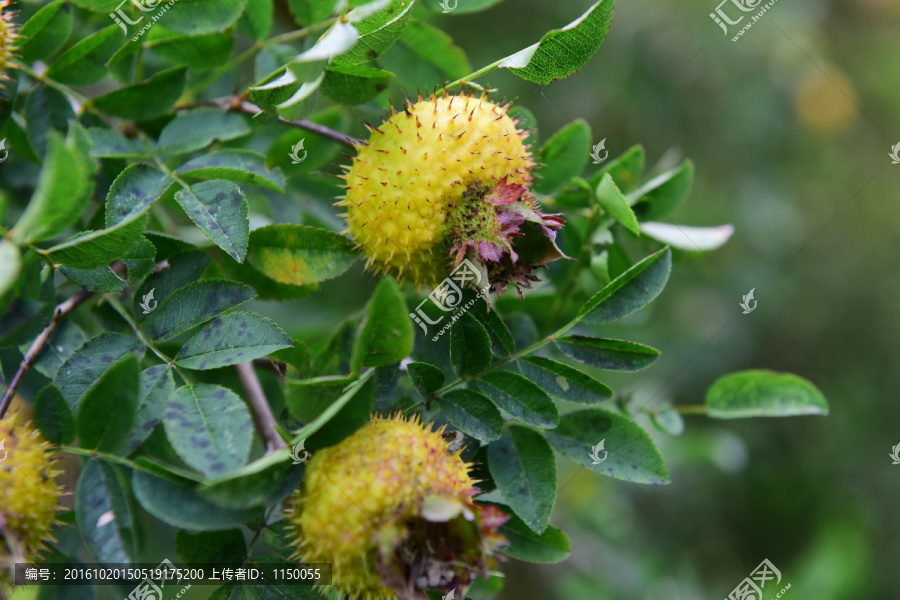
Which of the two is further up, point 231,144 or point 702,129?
point 702,129

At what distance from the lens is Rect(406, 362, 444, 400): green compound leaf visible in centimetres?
158

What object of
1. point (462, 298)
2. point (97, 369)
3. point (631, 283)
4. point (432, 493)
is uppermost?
point (631, 283)

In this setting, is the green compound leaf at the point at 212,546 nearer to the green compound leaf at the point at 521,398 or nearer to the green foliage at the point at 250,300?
the green foliage at the point at 250,300

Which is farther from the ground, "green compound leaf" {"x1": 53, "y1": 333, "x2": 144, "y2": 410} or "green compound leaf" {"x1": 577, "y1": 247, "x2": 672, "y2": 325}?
"green compound leaf" {"x1": 577, "y1": 247, "x2": 672, "y2": 325}

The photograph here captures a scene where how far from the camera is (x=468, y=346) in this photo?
1669mm

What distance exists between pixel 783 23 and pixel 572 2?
53.5 inches

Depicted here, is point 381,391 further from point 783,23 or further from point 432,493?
point 783,23

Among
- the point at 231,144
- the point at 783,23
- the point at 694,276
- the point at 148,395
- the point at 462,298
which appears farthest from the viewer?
the point at 694,276

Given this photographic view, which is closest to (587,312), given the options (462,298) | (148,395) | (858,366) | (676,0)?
(462,298)

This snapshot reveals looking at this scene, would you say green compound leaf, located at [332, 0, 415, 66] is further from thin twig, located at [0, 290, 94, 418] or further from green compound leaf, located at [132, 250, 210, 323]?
thin twig, located at [0, 290, 94, 418]

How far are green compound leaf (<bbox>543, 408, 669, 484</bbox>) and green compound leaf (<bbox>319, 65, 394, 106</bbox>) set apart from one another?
973 mm

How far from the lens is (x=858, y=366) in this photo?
16.5 feet

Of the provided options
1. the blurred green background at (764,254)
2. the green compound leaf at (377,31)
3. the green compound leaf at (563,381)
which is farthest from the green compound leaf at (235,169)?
the blurred green background at (764,254)

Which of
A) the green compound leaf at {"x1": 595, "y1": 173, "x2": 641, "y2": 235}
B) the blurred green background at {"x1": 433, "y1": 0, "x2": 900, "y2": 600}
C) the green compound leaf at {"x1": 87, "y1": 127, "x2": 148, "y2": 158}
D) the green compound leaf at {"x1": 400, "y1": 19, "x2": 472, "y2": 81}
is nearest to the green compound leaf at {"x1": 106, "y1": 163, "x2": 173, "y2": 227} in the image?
the green compound leaf at {"x1": 87, "y1": 127, "x2": 148, "y2": 158}
